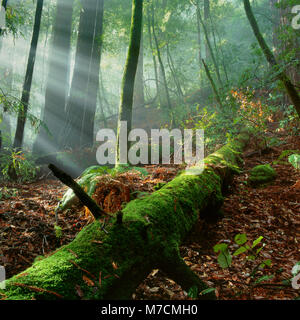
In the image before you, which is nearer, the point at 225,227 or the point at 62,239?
the point at 62,239

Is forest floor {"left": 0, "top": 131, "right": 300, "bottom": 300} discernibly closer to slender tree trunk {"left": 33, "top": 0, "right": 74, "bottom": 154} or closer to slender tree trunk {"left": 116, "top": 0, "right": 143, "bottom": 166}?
slender tree trunk {"left": 116, "top": 0, "right": 143, "bottom": 166}

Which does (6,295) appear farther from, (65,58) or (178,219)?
(65,58)

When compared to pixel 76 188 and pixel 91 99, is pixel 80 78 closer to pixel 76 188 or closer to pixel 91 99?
pixel 91 99

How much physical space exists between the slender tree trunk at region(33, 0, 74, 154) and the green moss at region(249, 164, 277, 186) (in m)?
9.02

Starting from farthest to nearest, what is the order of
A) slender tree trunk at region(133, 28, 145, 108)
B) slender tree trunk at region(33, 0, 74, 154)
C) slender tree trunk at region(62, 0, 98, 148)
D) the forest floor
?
slender tree trunk at region(133, 28, 145, 108)
slender tree trunk at region(33, 0, 74, 154)
slender tree trunk at region(62, 0, 98, 148)
the forest floor

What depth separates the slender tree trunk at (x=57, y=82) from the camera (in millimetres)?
11016

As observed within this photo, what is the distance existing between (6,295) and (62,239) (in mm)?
1680

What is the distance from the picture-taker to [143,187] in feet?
12.7

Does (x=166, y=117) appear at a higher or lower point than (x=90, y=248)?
higher

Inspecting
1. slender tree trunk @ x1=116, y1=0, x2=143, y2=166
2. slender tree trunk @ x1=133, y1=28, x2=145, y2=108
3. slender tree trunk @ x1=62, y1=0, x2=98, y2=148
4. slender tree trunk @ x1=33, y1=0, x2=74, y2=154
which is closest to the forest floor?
slender tree trunk @ x1=116, y1=0, x2=143, y2=166

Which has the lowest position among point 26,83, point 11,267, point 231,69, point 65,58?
point 11,267

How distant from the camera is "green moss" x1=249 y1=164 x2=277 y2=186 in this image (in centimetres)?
464

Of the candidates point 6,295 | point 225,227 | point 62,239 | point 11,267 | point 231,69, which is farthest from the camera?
point 231,69
